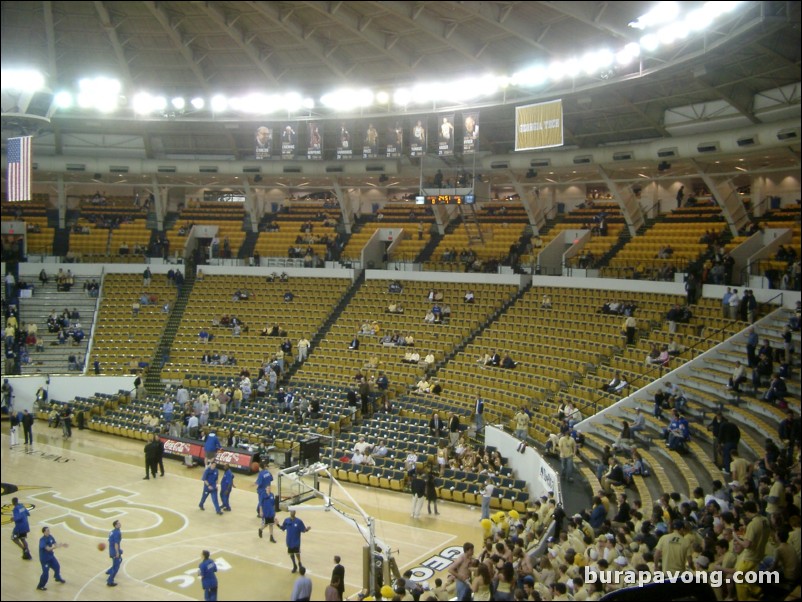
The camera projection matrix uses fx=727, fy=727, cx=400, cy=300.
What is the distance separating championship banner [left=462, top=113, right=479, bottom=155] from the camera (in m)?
27.6

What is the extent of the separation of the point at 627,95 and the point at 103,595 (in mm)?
23226

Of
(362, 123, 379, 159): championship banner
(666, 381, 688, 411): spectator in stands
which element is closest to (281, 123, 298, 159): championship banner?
(362, 123, 379, 159): championship banner

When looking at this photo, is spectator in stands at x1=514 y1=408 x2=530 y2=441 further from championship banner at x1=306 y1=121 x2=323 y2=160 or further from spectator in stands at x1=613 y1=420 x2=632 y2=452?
championship banner at x1=306 y1=121 x2=323 y2=160

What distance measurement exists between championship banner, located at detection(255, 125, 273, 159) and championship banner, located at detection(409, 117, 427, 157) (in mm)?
7272

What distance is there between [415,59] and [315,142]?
6.33 meters

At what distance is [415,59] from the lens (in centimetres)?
2892

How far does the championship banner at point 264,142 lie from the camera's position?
32.8 metres

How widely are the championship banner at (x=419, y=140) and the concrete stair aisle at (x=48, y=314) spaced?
57.1ft

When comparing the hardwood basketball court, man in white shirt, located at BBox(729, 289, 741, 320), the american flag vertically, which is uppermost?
the american flag

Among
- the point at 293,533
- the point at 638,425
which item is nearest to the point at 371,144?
the point at 638,425

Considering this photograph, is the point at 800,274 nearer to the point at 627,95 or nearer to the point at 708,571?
the point at 627,95

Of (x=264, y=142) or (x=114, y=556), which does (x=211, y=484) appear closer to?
(x=114, y=556)

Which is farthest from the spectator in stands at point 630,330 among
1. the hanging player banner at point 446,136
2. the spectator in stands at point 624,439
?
the hanging player banner at point 446,136

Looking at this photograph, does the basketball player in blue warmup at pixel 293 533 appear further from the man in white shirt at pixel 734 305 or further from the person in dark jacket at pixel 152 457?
the man in white shirt at pixel 734 305
